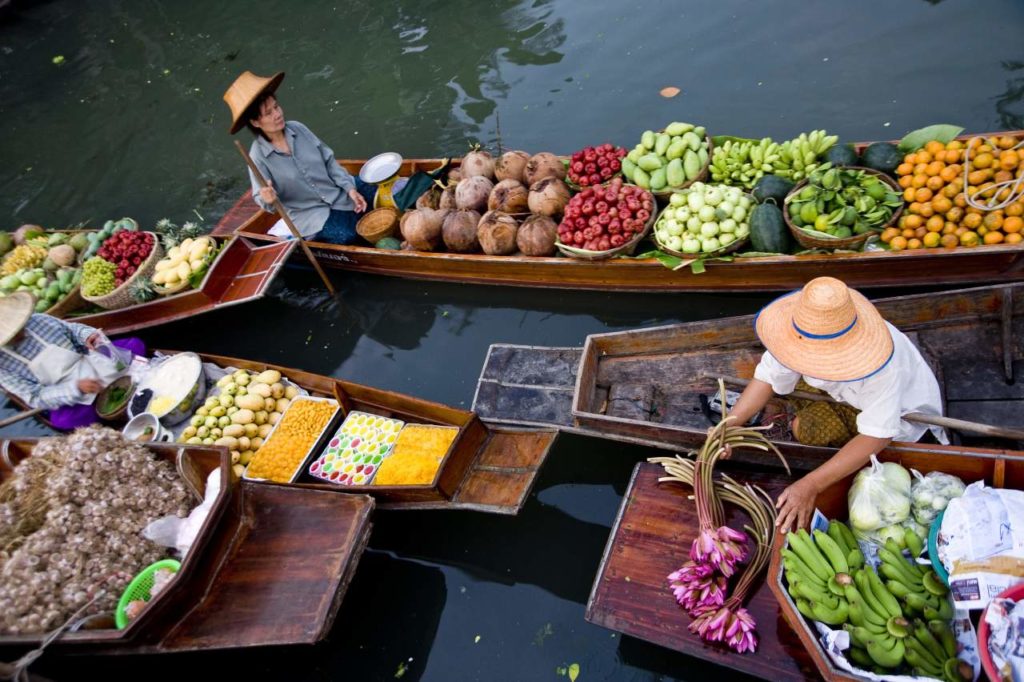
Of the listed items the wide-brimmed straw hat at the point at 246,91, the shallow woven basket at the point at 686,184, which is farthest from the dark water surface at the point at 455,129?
the wide-brimmed straw hat at the point at 246,91

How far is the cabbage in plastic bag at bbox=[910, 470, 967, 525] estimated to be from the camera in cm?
291

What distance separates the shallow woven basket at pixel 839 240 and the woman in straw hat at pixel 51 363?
6518mm

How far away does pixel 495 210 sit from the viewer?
241 inches

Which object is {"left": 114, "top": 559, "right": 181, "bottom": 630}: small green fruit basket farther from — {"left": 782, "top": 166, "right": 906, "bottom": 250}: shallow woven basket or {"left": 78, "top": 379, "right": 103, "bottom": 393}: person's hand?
{"left": 782, "top": 166, "right": 906, "bottom": 250}: shallow woven basket

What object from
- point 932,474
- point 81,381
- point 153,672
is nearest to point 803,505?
point 932,474

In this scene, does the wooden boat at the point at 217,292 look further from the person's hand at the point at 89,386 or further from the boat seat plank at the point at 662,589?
the boat seat plank at the point at 662,589

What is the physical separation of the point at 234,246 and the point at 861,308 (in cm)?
649

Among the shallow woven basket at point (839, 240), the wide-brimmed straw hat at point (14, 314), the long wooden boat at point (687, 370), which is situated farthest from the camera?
the wide-brimmed straw hat at point (14, 314)

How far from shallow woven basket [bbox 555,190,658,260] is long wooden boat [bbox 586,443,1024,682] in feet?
7.35

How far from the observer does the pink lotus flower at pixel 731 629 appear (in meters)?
2.98

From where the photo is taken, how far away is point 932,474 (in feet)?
9.96

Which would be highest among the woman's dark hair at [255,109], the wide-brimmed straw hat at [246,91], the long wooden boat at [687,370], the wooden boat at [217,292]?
the wide-brimmed straw hat at [246,91]

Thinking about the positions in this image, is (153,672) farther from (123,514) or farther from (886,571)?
(886,571)

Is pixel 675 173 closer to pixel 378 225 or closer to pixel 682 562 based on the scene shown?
pixel 378 225
